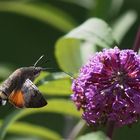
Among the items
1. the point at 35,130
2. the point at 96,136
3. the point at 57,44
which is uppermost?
the point at 57,44

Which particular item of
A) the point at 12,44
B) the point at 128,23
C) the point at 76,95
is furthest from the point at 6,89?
the point at 12,44

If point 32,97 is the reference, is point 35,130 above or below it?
below

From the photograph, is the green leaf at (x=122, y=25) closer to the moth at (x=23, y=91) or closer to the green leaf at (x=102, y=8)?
the green leaf at (x=102, y=8)

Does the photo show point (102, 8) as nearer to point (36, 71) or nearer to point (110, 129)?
point (36, 71)

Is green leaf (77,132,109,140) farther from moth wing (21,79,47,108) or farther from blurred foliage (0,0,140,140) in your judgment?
moth wing (21,79,47,108)

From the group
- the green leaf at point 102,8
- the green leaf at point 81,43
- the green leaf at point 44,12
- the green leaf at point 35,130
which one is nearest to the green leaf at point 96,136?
the green leaf at point 81,43

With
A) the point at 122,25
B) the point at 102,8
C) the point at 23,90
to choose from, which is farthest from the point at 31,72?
the point at 122,25

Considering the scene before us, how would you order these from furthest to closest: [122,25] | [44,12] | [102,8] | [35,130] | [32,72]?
[44,12] < [122,25] < [102,8] < [35,130] < [32,72]
